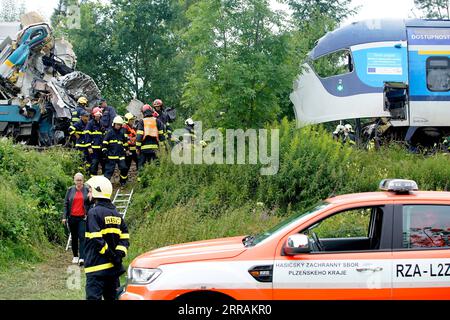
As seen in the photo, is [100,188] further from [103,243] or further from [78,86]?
[78,86]

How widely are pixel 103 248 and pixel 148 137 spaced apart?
348 inches

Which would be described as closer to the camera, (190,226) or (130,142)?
(190,226)

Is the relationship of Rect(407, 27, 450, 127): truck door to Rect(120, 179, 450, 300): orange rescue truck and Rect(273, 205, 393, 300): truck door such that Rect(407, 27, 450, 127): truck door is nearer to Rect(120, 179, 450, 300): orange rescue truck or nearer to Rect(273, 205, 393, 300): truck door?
Rect(120, 179, 450, 300): orange rescue truck

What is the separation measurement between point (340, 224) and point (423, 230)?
79.6 inches

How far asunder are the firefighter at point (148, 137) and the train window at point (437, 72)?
7992 mm

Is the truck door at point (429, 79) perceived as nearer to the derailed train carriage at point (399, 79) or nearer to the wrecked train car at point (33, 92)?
the derailed train carriage at point (399, 79)

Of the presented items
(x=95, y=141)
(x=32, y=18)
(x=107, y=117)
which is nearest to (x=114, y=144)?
(x=95, y=141)

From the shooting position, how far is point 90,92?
2039cm

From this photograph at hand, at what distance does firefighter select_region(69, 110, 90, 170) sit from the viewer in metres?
16.5

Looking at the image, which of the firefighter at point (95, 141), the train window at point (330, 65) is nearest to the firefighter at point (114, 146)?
the firefighter at point (95, 141)

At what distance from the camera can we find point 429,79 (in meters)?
19.2

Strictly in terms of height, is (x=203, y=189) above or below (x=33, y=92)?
below

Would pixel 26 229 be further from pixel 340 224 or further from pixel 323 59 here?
pixel 323 59

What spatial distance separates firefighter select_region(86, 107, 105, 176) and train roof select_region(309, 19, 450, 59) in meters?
7.85
